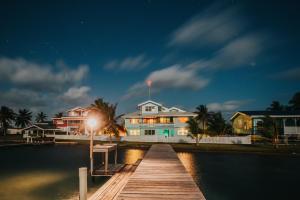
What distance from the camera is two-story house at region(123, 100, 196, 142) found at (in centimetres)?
6138

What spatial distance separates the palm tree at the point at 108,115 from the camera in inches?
2088

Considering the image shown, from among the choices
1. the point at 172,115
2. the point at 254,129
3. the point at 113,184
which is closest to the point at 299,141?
the point at 254,129

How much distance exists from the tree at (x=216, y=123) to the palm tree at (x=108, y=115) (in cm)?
2239

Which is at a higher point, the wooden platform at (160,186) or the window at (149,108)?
the window at (149,108)

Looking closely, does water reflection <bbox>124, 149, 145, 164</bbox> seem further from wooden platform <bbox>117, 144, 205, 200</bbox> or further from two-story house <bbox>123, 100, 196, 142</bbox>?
two-story house <bbox>123, 100, 196, 142</bbox>

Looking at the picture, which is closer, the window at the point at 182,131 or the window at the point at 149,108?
the window at the point at 182,131

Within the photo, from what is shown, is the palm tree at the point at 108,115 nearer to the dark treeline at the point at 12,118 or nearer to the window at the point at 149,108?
the window at the point at 149,108

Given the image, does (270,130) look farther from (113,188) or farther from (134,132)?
(113,188)

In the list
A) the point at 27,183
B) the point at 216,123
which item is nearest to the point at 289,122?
the point at 216,123

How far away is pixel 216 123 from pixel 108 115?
27429 mm

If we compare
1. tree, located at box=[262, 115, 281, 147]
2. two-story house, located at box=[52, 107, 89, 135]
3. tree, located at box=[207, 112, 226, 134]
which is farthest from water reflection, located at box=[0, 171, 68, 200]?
two-story house, located at box=[52, 107, 89, 135]

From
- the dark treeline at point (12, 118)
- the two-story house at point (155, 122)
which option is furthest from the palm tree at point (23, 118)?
the two-story house at point (155, 122)

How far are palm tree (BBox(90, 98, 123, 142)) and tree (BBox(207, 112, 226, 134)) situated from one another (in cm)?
2239

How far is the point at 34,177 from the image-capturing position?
2112 cm
